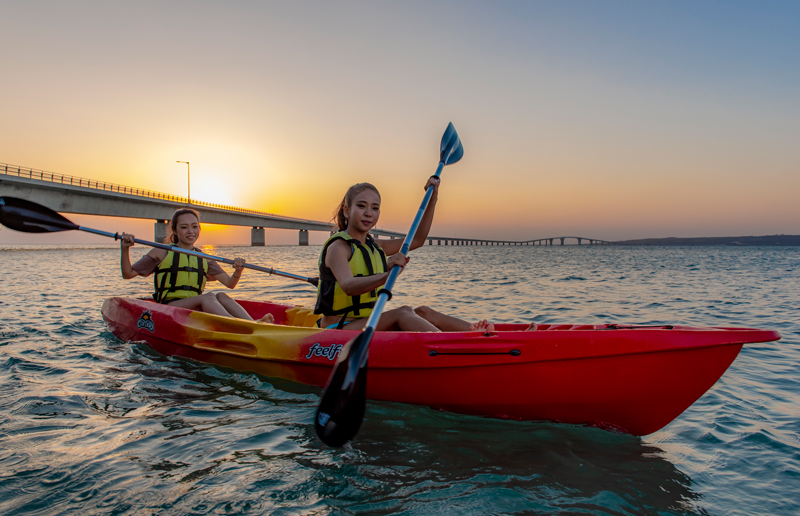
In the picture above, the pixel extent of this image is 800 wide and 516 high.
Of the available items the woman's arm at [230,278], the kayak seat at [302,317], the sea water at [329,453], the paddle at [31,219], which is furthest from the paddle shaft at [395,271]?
the woman's arm at [230,278]

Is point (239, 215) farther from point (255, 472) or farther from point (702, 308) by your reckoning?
point (255, 472)

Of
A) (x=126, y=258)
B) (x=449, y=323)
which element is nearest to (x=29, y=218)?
(x=126, y=258)

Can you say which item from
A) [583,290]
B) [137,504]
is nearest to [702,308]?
[583,290]

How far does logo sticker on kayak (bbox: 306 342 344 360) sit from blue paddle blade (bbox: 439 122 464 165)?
79.3 inches

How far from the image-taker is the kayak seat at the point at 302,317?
5363 millimetres

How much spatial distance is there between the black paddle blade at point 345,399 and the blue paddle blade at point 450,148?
2179 millimetres

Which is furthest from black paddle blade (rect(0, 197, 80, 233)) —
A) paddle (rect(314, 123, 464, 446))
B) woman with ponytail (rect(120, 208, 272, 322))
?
paddle (rect(314, 123, 464, 446))

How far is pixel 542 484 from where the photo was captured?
7.89ft

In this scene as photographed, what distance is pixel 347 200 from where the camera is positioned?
3.57 metres

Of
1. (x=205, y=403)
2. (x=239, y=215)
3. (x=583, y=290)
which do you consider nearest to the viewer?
(x=205, y=403)

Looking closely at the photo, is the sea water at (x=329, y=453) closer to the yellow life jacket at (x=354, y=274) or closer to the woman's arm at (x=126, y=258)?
the yellow life jacket at (x=354, y=274)

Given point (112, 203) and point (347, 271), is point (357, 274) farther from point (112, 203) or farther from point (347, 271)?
point (112, 203)

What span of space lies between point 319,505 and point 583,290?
38.8 feet

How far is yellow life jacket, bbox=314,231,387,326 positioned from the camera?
346 centimetres
